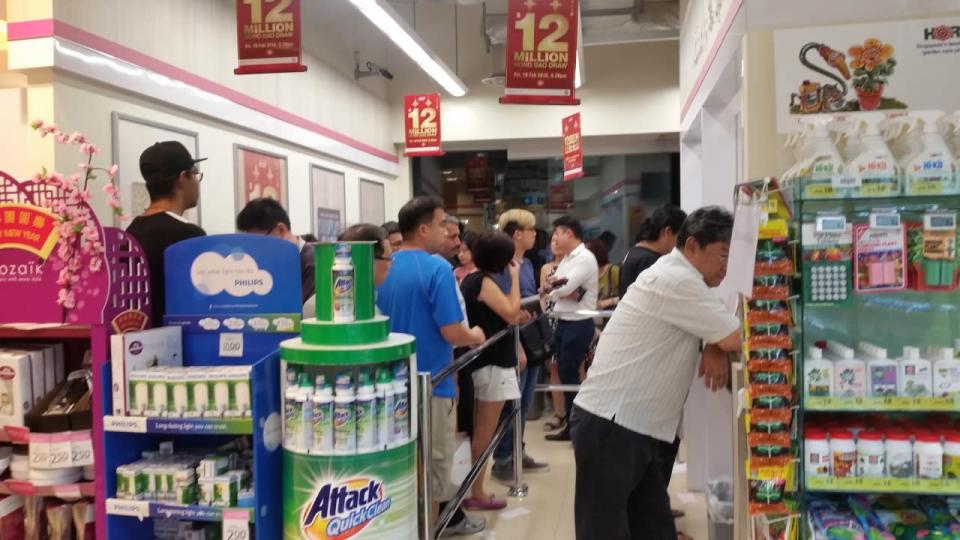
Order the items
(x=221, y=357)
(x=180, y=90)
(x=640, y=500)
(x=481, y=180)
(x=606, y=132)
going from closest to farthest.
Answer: (x=221, y=357), (x=640, y=500), (x=180, y=90), (x=606, y=132), (x=481, y=180)

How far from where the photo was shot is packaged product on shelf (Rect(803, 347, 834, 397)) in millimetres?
1815

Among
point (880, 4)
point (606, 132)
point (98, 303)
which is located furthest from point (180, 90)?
point (606, 132)

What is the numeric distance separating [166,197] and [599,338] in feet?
6.18

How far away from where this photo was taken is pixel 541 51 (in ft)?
19.3

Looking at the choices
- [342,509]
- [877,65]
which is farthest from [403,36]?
[342,509]

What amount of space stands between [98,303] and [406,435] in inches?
36.2

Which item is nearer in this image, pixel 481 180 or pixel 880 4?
pixel 880 4

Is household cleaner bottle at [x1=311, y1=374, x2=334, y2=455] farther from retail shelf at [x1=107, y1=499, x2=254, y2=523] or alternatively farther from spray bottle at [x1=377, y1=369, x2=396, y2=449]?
retail shelf at [x1=107, y1=499, x2=254, y2=523]

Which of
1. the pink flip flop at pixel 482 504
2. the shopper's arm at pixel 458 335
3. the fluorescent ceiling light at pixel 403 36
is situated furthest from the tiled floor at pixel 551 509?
the fluorescent ceiling light at pixel 403 36

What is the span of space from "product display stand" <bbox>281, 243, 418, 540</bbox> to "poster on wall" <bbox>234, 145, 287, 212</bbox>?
182 inches

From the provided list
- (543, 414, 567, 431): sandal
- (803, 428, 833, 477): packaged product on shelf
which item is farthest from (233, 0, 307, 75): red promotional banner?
(803, 428, 833, 477): packaged product on shelf

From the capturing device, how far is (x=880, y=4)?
7.66 feet

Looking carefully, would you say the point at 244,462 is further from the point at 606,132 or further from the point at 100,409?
the point at 606,132

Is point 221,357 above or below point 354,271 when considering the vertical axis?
below
